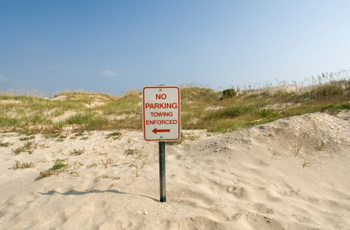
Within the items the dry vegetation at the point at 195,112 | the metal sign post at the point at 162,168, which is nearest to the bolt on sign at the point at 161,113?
the metal sign post at the point at 162,168

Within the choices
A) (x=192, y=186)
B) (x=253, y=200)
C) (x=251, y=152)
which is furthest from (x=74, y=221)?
(x=251, y=152)

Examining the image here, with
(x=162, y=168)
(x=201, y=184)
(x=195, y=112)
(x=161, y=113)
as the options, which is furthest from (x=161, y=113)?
(x=195, y=112)

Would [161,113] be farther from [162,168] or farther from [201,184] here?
[201,184]

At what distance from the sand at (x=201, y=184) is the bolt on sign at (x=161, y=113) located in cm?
86

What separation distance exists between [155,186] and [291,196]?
175 cm

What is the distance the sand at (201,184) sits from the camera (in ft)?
8.16

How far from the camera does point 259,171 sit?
364 centimetres

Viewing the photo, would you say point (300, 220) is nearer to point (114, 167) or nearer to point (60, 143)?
point (114, 167)

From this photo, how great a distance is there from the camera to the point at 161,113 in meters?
2.58

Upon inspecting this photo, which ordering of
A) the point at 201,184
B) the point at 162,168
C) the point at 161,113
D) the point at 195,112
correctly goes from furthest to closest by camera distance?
the point at 195,112
the point at 201,184
the point at 162,168
the point at 161,113

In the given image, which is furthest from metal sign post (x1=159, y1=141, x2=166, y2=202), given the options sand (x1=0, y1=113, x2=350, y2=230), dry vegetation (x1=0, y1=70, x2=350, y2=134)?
dry vegetation (x1=0, y1=70, x2=350, y2=134)

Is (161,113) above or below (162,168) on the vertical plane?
above

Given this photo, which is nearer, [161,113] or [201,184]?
[161,113]

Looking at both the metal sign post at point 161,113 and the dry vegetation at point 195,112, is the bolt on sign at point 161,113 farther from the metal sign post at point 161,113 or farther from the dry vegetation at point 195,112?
the dry vegetation at point 195,112
